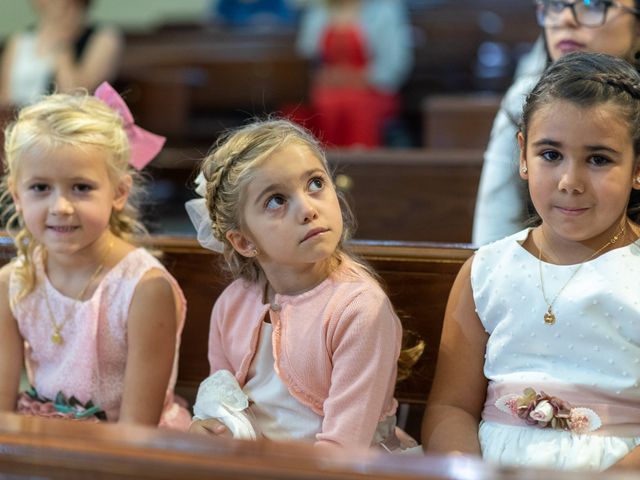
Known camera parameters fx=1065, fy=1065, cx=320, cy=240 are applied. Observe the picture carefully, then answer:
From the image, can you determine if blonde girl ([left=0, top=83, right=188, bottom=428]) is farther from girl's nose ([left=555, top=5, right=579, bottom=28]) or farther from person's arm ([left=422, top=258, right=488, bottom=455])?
girl's nose ([left=555, top=5, right=579, bottom=28])

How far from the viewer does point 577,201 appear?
1917 mm

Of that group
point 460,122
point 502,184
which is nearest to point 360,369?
point 502,184

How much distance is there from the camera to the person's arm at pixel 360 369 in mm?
1968

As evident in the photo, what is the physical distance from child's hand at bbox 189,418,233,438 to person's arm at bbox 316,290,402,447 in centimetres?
20

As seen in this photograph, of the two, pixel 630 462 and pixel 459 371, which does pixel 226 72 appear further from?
pixel 630 462

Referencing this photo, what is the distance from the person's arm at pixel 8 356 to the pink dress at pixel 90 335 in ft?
0.08

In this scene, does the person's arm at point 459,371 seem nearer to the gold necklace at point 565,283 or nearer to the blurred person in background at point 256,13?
the gold necklace at point 565,283

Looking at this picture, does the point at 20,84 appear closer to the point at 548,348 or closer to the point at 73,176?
the point at 73,176

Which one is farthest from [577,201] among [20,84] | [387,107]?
[387,107]

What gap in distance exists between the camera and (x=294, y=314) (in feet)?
6.93

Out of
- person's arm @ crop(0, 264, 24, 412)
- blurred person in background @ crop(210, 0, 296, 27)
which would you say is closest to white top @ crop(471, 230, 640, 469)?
person's arm @ crop(0, 264, 24, 412)

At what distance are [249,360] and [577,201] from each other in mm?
728

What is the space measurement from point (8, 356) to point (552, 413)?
1.25 metres

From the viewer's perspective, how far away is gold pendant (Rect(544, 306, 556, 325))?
78.4 inches
